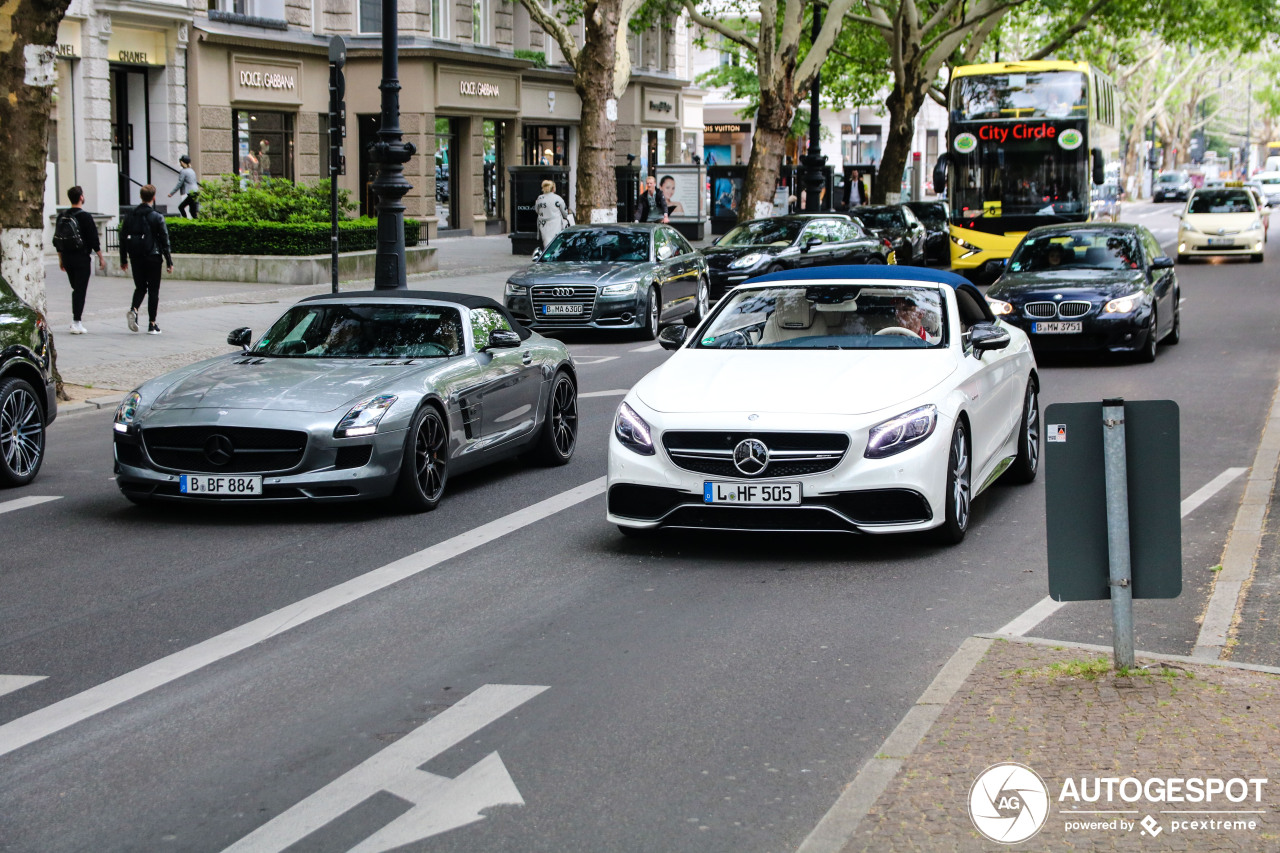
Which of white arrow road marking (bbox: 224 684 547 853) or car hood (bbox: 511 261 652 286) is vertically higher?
car hood (bbox: 511 261 652 286)

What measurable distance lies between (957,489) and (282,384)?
3979mm

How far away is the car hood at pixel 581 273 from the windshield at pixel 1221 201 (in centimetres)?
2155

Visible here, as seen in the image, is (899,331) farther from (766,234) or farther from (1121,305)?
(766,234)

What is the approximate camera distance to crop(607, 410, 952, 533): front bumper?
26.4ft

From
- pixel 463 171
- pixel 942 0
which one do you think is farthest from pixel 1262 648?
pixel 942 0

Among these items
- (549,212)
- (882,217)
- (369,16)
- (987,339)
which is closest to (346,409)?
(987,339)

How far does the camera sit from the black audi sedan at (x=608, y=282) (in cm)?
2116

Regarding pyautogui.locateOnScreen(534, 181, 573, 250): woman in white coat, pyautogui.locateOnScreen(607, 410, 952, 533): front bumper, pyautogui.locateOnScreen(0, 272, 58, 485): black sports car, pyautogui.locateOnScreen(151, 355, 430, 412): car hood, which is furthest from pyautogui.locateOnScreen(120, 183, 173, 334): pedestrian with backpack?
pyautogui.locateOnScreen(607, 410, 952, 533): front bumper

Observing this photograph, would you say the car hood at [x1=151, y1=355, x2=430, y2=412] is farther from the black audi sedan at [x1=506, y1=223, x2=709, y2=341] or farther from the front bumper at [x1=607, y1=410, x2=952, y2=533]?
the black audi sedan at [x1=506, y1=223, x2=709, y2=341]

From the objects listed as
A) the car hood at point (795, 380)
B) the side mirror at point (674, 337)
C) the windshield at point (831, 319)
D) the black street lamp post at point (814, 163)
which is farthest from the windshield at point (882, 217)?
the car hood at point (795, 380)

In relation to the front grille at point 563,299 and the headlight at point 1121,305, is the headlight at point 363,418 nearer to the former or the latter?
the headlight at point 1121,305

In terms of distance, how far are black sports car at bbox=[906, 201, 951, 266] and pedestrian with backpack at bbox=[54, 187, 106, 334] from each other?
Result: 21.5 metres

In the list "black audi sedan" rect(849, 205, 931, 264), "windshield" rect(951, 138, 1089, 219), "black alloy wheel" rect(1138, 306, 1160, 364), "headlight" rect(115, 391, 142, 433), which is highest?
"windshield" rect(951, 138, 1089, 219)

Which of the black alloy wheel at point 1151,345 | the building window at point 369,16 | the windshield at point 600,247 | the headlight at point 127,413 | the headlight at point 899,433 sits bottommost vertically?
the headlight at point 899,433
